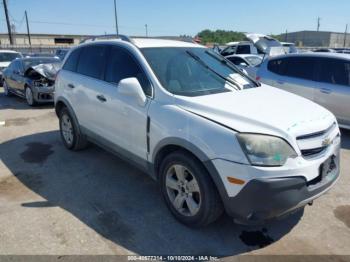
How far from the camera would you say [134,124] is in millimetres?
3648

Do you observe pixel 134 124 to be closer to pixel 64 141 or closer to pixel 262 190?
pixel 262 190

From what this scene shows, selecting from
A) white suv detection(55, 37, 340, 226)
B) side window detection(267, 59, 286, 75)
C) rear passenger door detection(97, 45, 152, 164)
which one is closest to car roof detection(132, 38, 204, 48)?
white suv detection(55, 37, 340, 226)

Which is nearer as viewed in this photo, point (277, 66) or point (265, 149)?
point (265, 149)

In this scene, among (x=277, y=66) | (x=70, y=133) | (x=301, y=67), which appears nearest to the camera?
(x=70, y=133)

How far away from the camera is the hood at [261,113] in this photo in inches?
107

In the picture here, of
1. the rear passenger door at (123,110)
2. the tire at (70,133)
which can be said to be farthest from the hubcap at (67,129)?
the rear passenger door at (123,110)

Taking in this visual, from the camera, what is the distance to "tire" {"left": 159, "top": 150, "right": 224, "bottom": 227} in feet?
9.52

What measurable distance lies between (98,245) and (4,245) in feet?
2.88

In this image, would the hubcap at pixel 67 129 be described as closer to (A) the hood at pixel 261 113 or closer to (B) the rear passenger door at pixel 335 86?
(A) the hood at pixel 261 113

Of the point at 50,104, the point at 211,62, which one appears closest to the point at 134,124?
the point at 211,62

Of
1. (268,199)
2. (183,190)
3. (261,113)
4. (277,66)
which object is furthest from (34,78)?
(268,199)

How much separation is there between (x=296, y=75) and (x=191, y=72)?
4.12m

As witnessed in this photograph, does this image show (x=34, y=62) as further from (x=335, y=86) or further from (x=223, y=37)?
(x=223, y=37)

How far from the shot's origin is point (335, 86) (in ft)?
20.8
